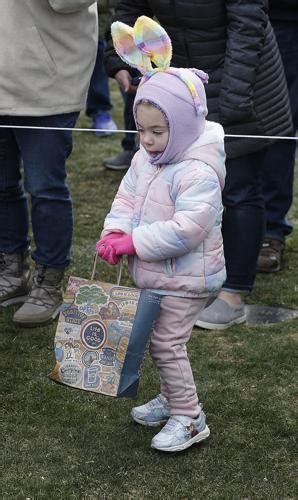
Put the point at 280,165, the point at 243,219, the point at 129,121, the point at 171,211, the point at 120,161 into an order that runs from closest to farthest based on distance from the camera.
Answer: the point at 171,211
the point at 243,219
the point at 280,165
the point at 129,121
the point at 120,161

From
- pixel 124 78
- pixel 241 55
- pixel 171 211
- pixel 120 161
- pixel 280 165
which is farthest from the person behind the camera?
pixel 120 161

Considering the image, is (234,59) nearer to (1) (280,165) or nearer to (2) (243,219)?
(2) (243,219)

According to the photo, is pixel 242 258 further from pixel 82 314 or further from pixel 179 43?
pixel 82 314

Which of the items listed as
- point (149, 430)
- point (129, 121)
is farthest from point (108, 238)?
point (129, 121)

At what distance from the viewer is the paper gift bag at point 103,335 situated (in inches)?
128

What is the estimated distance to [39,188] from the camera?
14.1 feet

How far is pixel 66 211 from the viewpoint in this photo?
14.5 feet

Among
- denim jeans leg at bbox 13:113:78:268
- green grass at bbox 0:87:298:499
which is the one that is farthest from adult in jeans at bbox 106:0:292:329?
denim jeans leg at bbox 13:113:78:268

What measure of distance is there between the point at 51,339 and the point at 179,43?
4.41 feet

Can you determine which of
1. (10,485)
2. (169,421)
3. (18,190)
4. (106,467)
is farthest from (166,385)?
(18,190)

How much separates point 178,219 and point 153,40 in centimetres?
57

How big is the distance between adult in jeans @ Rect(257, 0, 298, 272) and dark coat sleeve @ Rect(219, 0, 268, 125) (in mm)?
1032

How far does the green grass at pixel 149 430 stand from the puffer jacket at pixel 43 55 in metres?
0.98

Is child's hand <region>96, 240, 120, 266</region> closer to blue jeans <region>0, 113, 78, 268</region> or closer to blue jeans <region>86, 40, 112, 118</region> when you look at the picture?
blue jeans <region>0, 113, 78, 268</region>
